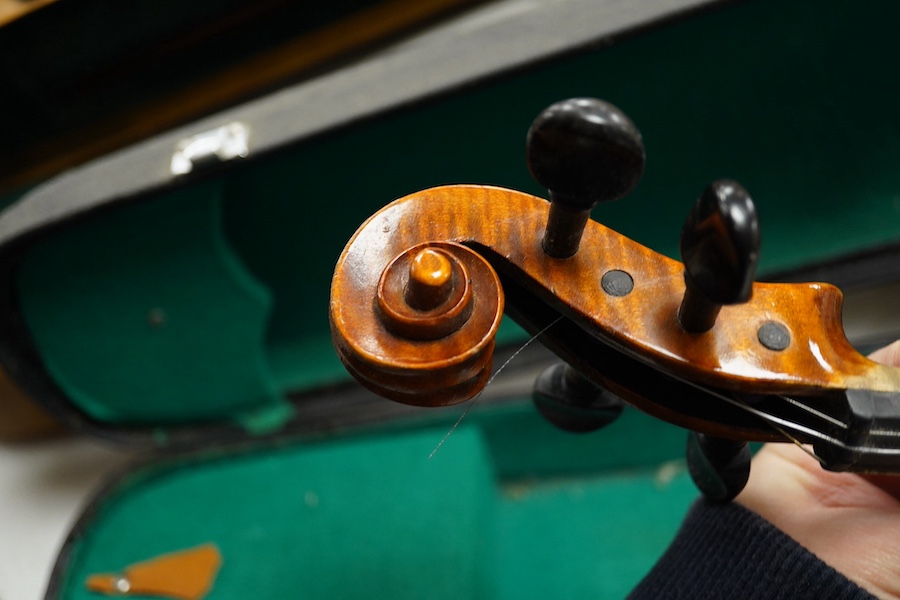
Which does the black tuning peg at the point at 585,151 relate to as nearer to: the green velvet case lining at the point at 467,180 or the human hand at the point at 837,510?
the human hand at the point at 837,510

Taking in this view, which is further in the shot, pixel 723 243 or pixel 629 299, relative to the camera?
pixel 629 299

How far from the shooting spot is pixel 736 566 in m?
0.62

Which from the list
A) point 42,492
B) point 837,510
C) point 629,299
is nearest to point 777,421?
point 629,299

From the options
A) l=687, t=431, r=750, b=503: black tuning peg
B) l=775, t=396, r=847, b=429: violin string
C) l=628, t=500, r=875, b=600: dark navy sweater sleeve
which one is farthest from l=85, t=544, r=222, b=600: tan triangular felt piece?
l=775, t=396, r=847, b=429: violin string

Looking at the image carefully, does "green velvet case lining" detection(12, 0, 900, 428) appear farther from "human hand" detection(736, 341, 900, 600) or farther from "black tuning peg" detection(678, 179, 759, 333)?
"black tuning peg" detection(678, 179, 759, 333)

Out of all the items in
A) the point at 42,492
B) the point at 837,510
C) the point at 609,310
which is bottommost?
the point at 42,492

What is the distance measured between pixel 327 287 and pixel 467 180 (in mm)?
306

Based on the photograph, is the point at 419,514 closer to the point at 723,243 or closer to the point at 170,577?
the point at 170,577

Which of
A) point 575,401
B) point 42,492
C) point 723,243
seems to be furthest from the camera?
point 42,492

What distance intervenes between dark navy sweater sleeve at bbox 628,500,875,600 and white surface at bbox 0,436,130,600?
3.32 feet

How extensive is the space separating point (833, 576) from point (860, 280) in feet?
1.90

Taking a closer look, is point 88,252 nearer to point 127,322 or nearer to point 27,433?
point 127,322

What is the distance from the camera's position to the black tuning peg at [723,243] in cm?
34

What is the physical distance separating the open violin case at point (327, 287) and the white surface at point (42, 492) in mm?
202
